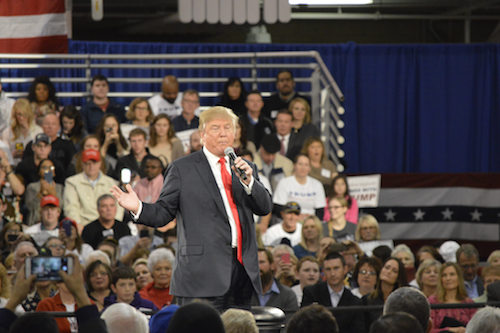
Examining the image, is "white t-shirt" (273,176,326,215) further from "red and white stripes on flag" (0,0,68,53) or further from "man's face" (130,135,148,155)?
"red and white stripes on flag" (0,0,68,53)

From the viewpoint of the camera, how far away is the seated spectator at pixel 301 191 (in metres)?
9.64

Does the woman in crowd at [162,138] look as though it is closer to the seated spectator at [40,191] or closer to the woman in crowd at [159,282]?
the seated spectator at [40,191]

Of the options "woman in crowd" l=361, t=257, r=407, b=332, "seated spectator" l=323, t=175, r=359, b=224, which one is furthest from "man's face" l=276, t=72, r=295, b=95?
"woman in crowd" l=361, t=257, r=407, b=332

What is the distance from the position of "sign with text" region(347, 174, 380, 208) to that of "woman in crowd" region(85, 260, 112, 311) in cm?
436

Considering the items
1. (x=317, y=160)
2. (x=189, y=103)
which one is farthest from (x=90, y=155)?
(x=317, y=160)

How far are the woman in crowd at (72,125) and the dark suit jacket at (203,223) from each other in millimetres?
5799

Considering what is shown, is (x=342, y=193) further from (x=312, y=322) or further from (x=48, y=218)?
(x=312, y=322)

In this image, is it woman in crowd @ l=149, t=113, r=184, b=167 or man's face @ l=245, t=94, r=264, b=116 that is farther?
man's face @ l=245, t=94, r=264, b=116

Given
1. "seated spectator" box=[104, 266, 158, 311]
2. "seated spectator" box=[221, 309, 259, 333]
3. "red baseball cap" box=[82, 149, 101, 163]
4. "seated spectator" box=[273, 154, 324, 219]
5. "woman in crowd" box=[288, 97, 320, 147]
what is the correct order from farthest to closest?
"woman in crowd" box=[288, 97, 320, 147] → "seated spectator" box=[273, 154, 324, 219] → "red baseball cap" box=[82, 149, 101, 163] → "seated spectator" box=[104, 266, 158, 311] → "seated spectator" box=[221, 309, 259, 333]

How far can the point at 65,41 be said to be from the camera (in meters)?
12.6

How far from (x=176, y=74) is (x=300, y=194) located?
4378 mm

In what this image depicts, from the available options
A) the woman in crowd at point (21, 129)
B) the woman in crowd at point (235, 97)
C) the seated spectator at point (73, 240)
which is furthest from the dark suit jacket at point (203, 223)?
the woman in crowd at point (235, 97)

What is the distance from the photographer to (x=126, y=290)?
6.75 m

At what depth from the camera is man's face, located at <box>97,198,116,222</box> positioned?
8617 millimetres
